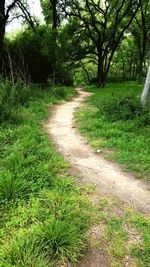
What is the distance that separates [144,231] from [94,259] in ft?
2.39

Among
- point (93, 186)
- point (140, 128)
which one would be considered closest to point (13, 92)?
point (140, 128)

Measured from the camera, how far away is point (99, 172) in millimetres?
4383

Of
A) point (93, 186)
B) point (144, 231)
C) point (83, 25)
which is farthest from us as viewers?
point (83, 25)

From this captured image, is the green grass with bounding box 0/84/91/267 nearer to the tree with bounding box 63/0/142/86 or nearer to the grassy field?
the grassy field

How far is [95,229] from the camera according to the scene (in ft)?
9.80

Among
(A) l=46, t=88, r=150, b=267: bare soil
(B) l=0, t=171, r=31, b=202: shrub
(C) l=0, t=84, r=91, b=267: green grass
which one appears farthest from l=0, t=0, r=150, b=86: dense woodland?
(B) l=0, t=171, r=31, b=202: shrub

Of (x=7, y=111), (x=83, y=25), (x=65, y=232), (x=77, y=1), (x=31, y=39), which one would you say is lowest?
(x=65, y=232)

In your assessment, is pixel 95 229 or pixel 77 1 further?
pixel 77 1

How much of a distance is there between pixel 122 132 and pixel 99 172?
2091 mm

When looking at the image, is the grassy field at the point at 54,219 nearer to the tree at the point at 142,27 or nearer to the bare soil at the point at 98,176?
the bare soil at the point at 98,176

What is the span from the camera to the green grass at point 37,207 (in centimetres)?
256

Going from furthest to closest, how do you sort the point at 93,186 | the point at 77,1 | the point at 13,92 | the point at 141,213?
1. the point at 77,1
2. the point at 13,92
3. the point at 93,186
4. the point at 141,213

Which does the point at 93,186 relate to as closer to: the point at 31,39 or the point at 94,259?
the point at 94,259

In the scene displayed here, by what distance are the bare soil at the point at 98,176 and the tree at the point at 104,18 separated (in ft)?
39.5
